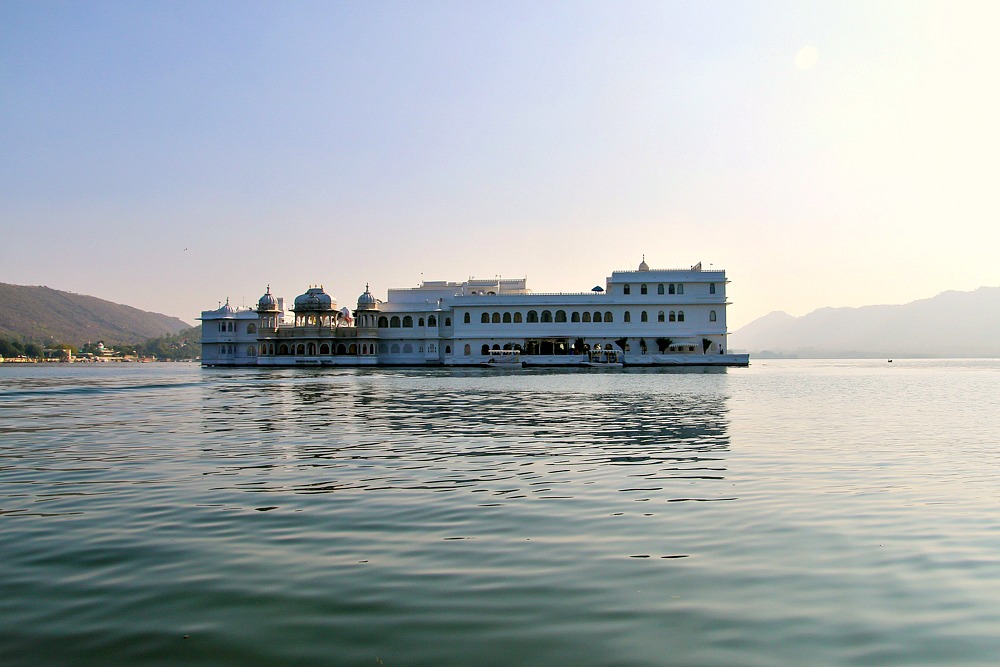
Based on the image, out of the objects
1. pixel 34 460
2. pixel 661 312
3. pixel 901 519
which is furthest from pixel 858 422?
pixel 661 312

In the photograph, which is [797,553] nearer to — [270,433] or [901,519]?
[901,519]

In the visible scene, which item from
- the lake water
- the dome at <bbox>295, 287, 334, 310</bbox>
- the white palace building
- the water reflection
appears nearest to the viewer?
the lake water

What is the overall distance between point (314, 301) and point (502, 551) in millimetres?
72285

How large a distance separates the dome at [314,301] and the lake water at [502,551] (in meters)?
62.3

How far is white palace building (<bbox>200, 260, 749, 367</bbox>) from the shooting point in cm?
7169

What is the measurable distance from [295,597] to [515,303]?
69248 mm

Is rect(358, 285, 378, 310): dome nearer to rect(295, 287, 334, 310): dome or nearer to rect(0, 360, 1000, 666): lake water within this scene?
rect(295, 287, 334, 310): dome

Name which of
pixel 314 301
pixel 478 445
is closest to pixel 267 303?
pixel 314 301

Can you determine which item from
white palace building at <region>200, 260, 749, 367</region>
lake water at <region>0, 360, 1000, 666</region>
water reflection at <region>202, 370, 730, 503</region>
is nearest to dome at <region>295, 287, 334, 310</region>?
white palace building at <region>200, 260, 749, 367</region>

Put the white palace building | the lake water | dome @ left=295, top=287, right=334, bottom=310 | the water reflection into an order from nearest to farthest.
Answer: the lake water < the water reflection < the white palace building < dome @ left=295, top=287, right=334, bottom=310

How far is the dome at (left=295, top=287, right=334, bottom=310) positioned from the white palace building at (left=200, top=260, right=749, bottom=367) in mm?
96

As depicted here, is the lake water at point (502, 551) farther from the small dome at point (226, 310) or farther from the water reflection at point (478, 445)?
the small dome at point (226, 310)

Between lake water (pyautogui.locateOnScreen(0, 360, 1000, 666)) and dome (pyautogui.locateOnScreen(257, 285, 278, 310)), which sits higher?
dome (pyautogui.locateOnScreen(257, 285, 278, 310))

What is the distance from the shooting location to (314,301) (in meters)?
76.4
